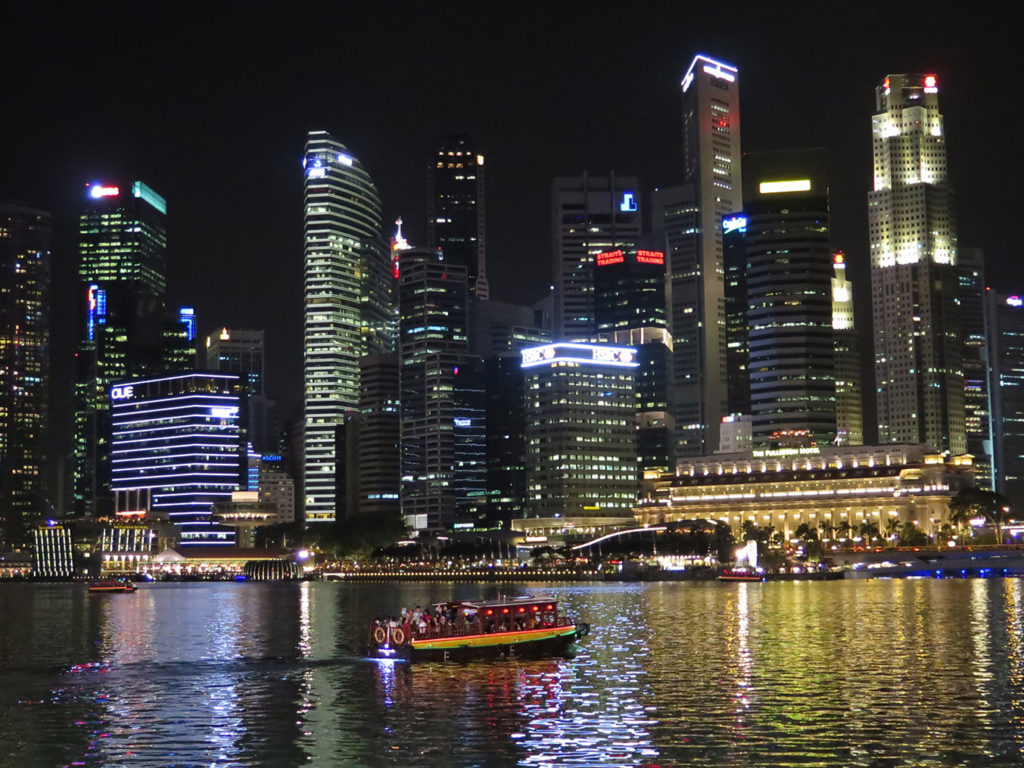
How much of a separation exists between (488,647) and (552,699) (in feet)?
70.3

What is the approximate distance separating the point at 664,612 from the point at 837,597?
117 feet

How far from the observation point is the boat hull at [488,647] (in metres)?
82.8

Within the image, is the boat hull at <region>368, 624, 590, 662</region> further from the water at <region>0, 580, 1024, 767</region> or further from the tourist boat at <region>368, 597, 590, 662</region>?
the water at <region>0, 580, 1024, 767</region>

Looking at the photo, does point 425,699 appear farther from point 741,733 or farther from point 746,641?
point 746,641

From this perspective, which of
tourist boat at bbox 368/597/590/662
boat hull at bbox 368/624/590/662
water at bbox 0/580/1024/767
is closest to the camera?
water at bbox 0/580/1024/767

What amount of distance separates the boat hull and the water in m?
1.50

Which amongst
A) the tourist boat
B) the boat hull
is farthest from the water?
the tourist boat

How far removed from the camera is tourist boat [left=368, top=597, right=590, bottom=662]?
82.9 meters

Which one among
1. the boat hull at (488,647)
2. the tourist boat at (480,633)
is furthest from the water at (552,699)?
the tourist boat at (480,633)

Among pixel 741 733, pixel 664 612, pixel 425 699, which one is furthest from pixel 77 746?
pixel 664 612

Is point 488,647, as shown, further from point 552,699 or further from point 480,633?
point 552,699

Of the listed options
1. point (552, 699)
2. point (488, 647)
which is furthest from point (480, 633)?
point (552, 699)

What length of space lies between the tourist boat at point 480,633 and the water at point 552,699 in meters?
1.73

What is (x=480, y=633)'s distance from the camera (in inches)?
3374
